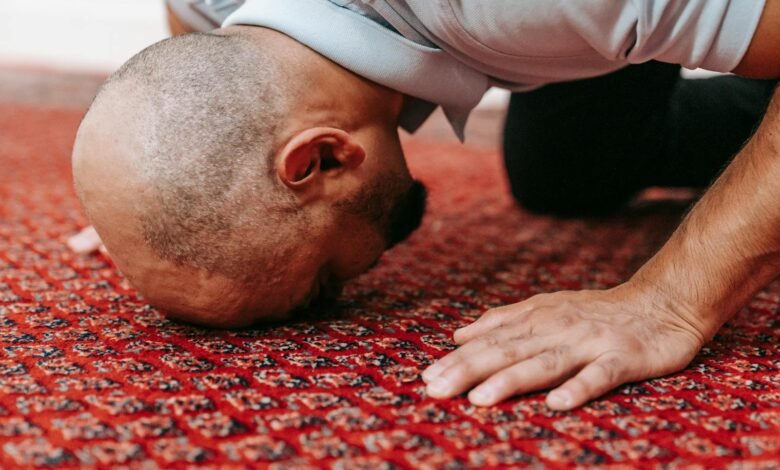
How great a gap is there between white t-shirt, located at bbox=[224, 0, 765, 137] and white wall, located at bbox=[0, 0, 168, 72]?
251 cm

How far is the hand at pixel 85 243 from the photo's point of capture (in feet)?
3.86

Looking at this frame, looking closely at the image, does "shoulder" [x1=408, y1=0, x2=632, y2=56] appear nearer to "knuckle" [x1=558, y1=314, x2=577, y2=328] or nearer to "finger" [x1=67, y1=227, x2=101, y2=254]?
"knuckle" [x1=558, y1=314, x2=577, y2=328]

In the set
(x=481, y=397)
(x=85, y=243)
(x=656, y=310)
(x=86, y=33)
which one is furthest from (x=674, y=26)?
(x=86, y=33)

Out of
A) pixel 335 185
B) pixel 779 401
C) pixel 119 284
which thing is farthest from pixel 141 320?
pixel 779 401

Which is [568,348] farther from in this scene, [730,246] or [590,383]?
[730,246]

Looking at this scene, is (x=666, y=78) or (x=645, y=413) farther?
(x=666, y=78)

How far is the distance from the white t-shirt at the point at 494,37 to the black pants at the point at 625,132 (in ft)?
1.19

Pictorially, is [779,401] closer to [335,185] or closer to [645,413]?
[645,413]

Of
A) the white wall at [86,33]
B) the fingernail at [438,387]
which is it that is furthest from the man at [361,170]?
the white wall at [86,33]

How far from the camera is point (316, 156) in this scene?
0.82m

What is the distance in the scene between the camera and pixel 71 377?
0.73 metres

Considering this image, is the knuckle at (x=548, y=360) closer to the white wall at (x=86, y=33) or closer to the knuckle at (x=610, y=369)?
the knuckle at (x=610, y=369)

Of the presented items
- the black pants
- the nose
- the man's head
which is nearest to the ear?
the man's head

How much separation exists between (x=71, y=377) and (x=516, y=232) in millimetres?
869
